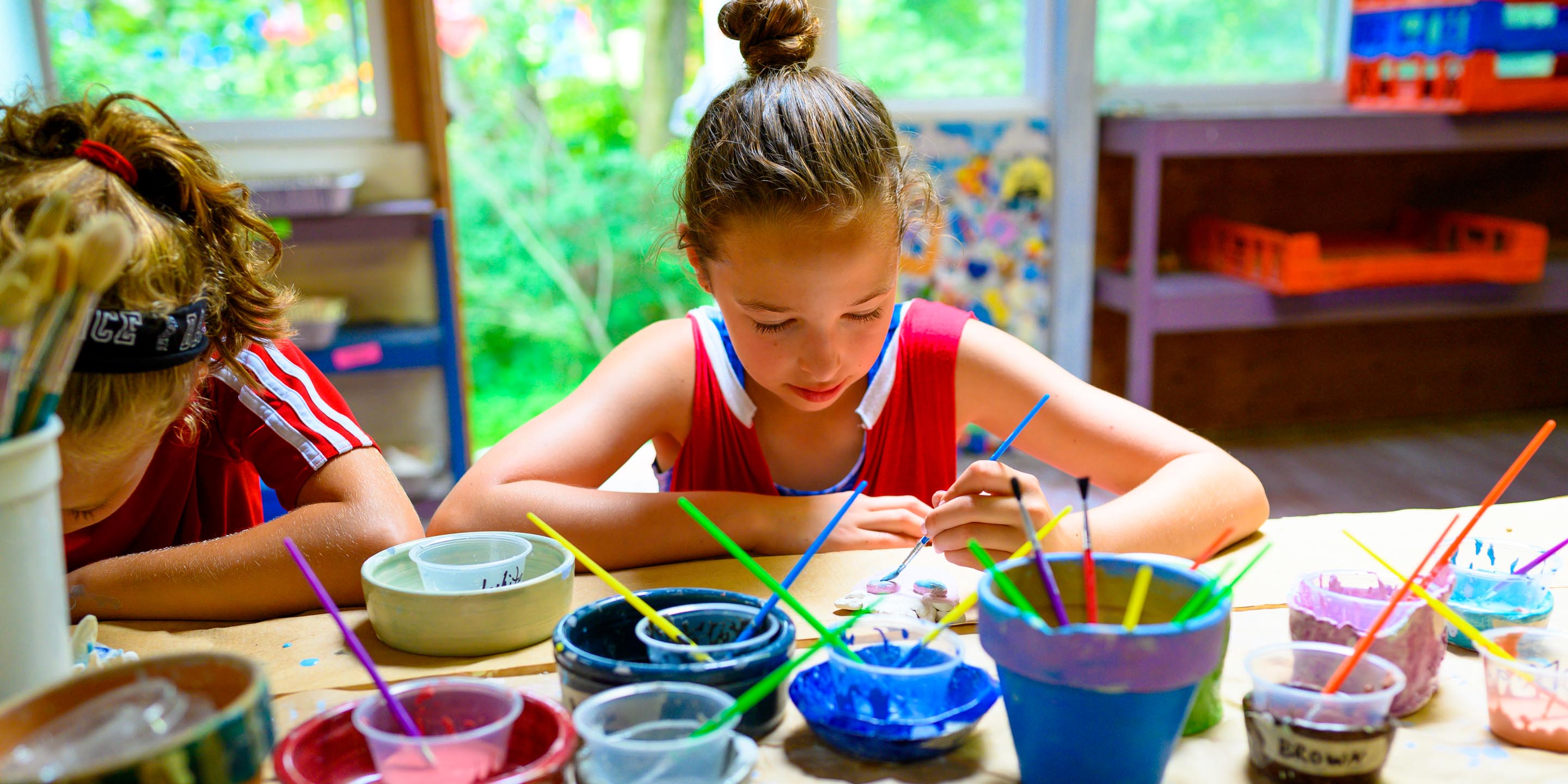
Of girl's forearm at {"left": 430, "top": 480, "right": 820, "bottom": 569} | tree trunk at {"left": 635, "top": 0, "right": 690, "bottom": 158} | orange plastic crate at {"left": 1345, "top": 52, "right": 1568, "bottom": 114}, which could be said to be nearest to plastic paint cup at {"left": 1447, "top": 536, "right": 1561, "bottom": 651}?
girl's forearm at {"left": 430, "top": 480, "right": 820, "bottom": 569}

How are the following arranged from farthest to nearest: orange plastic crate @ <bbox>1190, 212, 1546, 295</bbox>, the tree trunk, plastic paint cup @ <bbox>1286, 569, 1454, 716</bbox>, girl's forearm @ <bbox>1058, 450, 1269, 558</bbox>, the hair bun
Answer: the tree trunk
orange plastic crate @ <bbox>1190, 212, 1546, 295</bbox>
the hair bun
girl's forearm @ <bbox>1058, 450, 1269, 558</bbox>
plastic paint cup @ <bbox>1286, 569, 1454, 716</bbox>

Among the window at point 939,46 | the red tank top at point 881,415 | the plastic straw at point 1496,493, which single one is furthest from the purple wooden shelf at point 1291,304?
the plastic straw at point 1496,493

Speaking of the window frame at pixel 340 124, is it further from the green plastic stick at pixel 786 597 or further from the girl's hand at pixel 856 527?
the green plastic stick at pixel 786 597

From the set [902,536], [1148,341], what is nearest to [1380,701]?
[902,536]

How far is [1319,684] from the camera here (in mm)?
690

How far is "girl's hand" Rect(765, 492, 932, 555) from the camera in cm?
104

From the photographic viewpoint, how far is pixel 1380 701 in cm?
63

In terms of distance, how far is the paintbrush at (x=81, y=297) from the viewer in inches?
20.1

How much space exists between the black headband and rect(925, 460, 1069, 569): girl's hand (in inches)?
23.0

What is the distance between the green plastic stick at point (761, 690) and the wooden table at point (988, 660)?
5 cm

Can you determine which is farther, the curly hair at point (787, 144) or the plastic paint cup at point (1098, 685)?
the curly hair at point (787, 144)

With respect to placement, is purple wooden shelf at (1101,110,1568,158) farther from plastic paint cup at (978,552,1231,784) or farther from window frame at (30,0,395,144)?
plastic paint cup at (978,552,1231,784)

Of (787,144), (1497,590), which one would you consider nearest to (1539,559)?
(1497,590)

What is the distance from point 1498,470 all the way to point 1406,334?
0.71 meters
